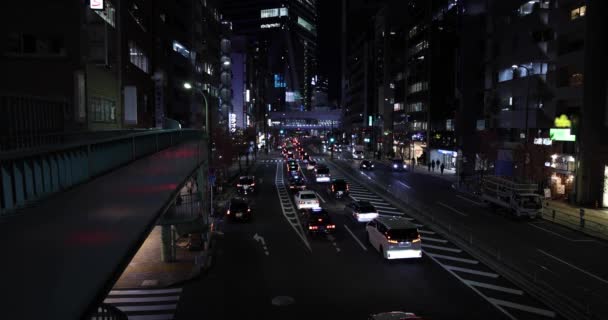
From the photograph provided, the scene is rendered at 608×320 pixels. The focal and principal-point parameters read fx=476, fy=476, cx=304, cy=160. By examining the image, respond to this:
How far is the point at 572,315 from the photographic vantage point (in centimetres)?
1434

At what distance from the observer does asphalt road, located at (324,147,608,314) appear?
1742 cm

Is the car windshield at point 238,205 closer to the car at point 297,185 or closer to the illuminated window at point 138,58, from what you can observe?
the car at point 297,185

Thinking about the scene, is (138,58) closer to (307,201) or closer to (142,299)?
(307,201)

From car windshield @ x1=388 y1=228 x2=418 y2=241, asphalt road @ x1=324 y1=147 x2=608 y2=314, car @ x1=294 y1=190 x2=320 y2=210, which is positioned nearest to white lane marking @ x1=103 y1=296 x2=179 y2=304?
car windshield @ x1=388 y1=228 x2=418 y2=241

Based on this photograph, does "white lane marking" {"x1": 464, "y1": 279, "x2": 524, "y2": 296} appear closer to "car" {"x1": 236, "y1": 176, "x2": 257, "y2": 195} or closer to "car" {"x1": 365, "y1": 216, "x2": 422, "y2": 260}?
"car" {"x1": 365, "y1": 216, "x2": 422, "y2": 260}

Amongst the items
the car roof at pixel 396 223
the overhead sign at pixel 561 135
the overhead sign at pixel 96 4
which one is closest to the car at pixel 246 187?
the car roof at pixel 396 223

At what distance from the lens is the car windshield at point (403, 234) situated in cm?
2080

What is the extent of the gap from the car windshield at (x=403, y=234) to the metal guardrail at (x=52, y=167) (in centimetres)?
1296

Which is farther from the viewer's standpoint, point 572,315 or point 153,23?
point 153,23

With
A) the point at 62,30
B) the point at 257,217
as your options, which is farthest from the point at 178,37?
the point at 62,30

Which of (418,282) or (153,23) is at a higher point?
(153,23)

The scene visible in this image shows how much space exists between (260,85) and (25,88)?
14571cm

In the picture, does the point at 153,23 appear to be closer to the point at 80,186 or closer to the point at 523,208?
the point at 523,208

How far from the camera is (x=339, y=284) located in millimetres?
18078
